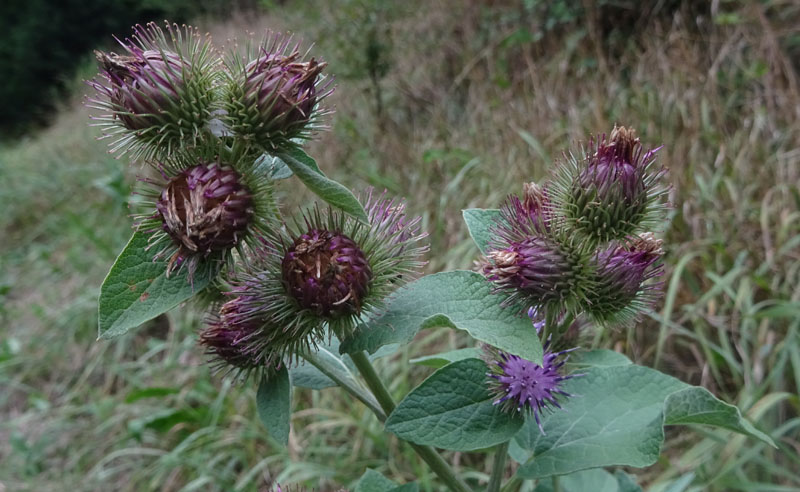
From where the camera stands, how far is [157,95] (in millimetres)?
795

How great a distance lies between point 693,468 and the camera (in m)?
2.19

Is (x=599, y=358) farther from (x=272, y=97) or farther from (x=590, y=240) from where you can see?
(x=272, y=97)

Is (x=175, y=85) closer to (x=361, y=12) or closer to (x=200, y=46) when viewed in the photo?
(x=200, y=46)

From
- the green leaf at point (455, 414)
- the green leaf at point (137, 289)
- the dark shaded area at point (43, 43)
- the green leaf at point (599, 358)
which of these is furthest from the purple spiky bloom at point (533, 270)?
the dark shaded area at point (43, 43)

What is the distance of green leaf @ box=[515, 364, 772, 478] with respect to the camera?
804 millimetres

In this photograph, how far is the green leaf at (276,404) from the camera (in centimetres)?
84

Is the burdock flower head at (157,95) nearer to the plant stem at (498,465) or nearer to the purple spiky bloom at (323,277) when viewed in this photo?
the purple spiky bloom at (323,277)

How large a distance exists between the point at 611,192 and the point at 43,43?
16.5 meters

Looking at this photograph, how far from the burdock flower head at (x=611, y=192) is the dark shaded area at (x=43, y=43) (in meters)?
14.7

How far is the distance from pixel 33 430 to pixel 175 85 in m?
3.68

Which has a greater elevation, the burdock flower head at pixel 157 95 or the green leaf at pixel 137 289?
the burdock flower head at pixel 157 95

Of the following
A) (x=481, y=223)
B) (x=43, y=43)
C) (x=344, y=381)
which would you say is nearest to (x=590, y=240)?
(x=481, y=223)

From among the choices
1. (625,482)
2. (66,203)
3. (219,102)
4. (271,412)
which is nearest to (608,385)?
(625,482)

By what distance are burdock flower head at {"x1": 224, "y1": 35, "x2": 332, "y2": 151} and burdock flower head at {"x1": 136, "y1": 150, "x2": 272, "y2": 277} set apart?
0.05m
